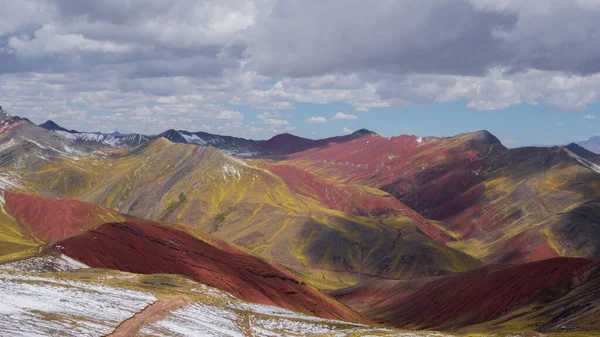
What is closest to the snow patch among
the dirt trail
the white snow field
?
the white snow field

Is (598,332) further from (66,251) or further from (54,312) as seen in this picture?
(66,251)

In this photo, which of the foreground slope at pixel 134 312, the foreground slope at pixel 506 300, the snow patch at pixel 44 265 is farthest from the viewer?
the foreground slope at pixel 506 300

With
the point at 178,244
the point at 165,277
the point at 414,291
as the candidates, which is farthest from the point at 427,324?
the point at 165,277

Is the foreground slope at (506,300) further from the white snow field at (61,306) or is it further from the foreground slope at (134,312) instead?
the white snow field at (61,306)

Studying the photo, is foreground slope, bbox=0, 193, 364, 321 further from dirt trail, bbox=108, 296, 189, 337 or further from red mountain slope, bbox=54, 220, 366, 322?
dirt trail, bbox=108, 296, 189, 337

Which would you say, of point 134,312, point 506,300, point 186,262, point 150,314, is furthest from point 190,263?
point 506,300

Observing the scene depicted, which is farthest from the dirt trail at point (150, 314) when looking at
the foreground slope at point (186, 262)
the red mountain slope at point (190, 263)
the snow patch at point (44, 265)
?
the foreground slope at point (186, 262)

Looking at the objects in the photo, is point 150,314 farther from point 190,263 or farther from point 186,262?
point 190,263
